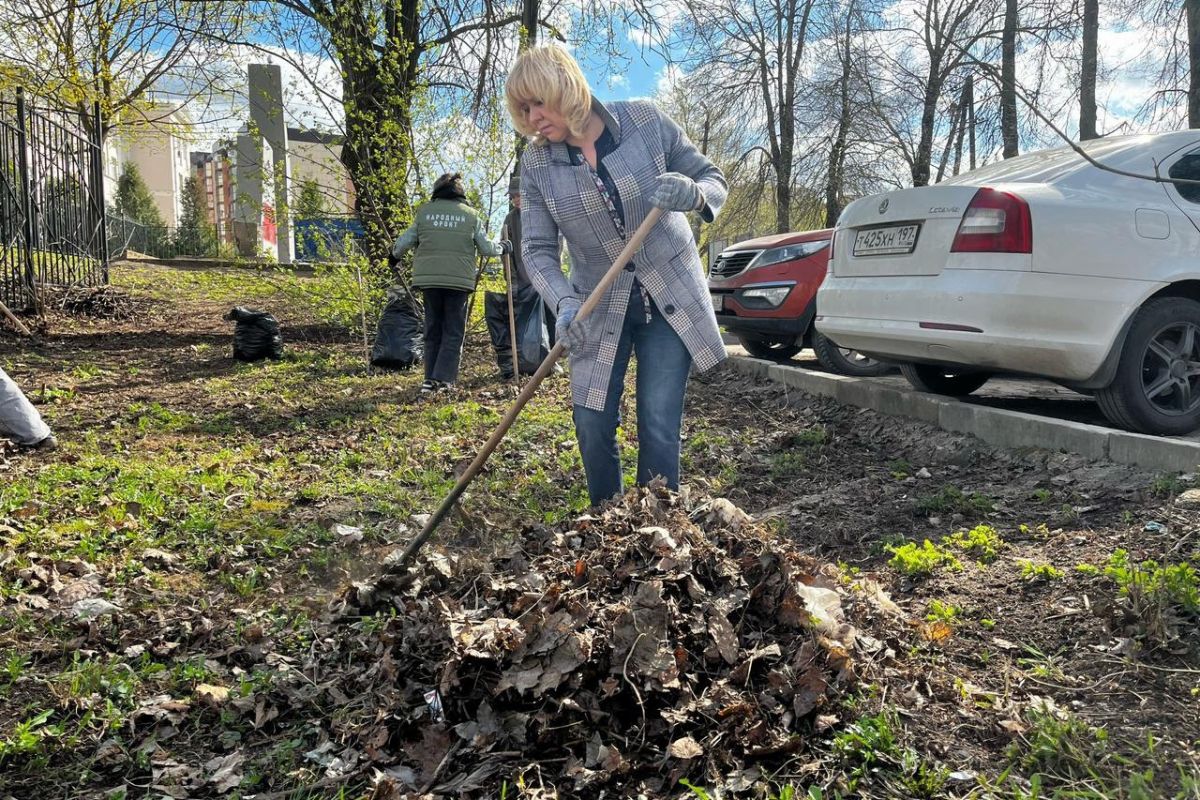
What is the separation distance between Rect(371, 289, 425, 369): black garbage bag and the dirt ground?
13.0 feet

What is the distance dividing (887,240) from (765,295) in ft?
9.01

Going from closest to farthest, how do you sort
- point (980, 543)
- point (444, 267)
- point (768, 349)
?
point (980, 543) < point (444, 267) < point (768, 349)

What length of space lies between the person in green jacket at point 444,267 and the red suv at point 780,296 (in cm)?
221

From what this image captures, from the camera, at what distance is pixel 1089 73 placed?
11.1m

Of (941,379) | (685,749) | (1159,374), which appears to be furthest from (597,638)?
(941,379)

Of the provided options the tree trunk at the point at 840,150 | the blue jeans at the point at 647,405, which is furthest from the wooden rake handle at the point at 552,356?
the tree trunk at the point at 840,150

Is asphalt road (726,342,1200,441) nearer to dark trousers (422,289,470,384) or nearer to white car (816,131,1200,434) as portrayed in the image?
white car (816,131,1200,434)

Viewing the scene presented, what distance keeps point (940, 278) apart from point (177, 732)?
4.07 meters

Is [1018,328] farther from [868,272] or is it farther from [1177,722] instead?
[1177,722]

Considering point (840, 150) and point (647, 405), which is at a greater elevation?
point (840, 150)

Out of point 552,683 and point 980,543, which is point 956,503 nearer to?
point 980,543

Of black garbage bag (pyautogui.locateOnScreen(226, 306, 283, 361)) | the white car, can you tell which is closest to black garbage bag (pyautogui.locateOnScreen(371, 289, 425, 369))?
black garbage bag (pyautogui.locateOnScreen(226, 306, 283, 361))

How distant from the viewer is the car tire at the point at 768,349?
8383 millimetres

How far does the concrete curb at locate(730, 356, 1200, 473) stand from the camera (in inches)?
155
